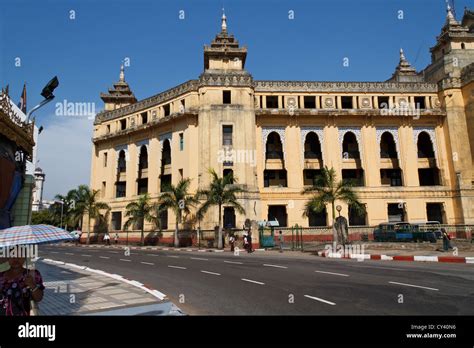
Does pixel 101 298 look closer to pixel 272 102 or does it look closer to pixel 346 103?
pixel 272 102

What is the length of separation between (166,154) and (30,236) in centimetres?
3521

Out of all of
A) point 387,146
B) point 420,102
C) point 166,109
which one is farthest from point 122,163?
point 420,102

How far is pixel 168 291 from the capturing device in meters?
9.23

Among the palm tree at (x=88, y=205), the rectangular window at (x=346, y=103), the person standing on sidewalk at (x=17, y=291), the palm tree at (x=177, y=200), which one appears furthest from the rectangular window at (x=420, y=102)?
the person standing on sidewalk at (x=17, y=291)

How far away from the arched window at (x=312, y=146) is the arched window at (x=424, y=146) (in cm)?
1209

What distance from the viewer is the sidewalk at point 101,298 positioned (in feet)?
22.4

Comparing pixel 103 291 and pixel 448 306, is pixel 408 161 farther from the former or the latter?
pixel 103 291

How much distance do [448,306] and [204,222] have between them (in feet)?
84.8

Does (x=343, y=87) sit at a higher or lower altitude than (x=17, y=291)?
higher

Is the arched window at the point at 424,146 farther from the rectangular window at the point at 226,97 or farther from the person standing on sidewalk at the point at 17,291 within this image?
the person standing on sidewalk at the point at 17,291

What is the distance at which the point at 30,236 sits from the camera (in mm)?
4906

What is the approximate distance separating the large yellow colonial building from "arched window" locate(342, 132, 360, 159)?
4.8 inches

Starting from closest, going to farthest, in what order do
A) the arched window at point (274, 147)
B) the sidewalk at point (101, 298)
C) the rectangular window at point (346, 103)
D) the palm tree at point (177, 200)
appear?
1. the sidewalk at point (101, 298)
2. the palm tree at point (177, 200)
3. the arched window at point (274, 147)
4. the rectangular window at point (346, 103)
